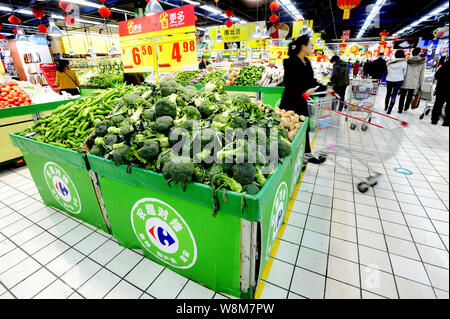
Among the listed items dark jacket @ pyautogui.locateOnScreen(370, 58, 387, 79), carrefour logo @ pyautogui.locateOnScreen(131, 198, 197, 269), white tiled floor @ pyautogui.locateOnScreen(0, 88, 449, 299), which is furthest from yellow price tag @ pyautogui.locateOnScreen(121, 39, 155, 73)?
dark jacket @ pyautogui.locateOnScreen(370, 58, 387, 79)

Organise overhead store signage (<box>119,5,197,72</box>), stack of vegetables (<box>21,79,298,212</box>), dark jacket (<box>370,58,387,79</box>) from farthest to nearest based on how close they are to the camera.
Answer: dark jacket (<box>370,58,387,79</box>) < overhead store signage (<box>119,5,197,72</box>) < stack of vegetables (<box>21,79,298,212</box>)

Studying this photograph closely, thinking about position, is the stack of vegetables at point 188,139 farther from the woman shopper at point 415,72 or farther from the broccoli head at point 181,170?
the woman shopper at point 415,72

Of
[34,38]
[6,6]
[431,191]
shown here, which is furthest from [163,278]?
[34,38]

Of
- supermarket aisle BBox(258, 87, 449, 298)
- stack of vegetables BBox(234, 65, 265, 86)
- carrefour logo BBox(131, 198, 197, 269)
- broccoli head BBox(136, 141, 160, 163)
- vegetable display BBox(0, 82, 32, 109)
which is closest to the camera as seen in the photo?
broccoli head BBox(136, 141, 160, 163)

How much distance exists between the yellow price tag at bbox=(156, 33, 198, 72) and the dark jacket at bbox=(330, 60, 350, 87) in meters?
4.99

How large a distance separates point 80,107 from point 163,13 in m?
2.18

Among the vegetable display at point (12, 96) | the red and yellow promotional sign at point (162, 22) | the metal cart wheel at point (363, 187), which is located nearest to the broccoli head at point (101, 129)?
the red and yellow promotional sign at point (162, 22)

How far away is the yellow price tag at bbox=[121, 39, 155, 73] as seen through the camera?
414 centimetres

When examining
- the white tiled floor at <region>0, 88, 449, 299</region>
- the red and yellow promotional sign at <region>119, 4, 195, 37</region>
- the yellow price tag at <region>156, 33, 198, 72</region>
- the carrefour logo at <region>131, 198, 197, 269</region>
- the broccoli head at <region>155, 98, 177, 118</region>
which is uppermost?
the red and yellow promotional sign at <region>119, 4, 195, 37</region>

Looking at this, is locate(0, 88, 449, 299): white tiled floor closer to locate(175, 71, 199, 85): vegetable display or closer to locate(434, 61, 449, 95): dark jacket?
locate(434, 61, 449, 95): dark jacket

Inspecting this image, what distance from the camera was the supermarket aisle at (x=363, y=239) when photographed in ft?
6.14

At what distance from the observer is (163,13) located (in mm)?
3723

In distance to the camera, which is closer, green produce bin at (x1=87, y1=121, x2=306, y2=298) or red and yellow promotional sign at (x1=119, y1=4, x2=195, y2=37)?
green produce bin at (x1=87, y1=121, x2=306, y2=298)

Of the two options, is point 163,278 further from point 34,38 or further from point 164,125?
point 34,38
